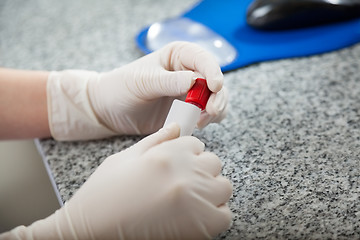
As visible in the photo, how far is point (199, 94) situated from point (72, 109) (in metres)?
0.28

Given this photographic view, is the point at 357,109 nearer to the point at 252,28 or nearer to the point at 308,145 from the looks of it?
the point at 308,145

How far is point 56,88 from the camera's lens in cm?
73

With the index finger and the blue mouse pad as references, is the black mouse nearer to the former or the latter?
the blue mouse pad

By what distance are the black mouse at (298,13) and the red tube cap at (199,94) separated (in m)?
0.41

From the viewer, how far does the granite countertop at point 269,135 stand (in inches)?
20.7

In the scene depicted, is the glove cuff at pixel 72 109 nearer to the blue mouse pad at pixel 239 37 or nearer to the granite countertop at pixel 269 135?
the granite countertop at pixel 269 135

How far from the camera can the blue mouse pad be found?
2.82 feet

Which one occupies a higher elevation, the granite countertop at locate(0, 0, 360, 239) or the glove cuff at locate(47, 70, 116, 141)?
the glove cuff at locate(47, 70, 116, 141)

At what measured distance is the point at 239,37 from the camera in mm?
924

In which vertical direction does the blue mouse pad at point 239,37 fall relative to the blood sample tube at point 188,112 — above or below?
below

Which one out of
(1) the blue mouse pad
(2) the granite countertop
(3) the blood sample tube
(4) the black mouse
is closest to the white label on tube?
(3) the blood sample tube

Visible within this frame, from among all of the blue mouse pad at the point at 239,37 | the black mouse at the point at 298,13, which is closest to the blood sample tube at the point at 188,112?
the blue mouse pad at the point at 239,37

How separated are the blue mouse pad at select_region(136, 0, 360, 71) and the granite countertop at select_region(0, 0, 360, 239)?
3cm

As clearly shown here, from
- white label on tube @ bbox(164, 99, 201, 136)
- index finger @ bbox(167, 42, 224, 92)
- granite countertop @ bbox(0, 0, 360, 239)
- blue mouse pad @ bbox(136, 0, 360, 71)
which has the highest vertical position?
index finger @ bbox(167, 42, 224, 92)
